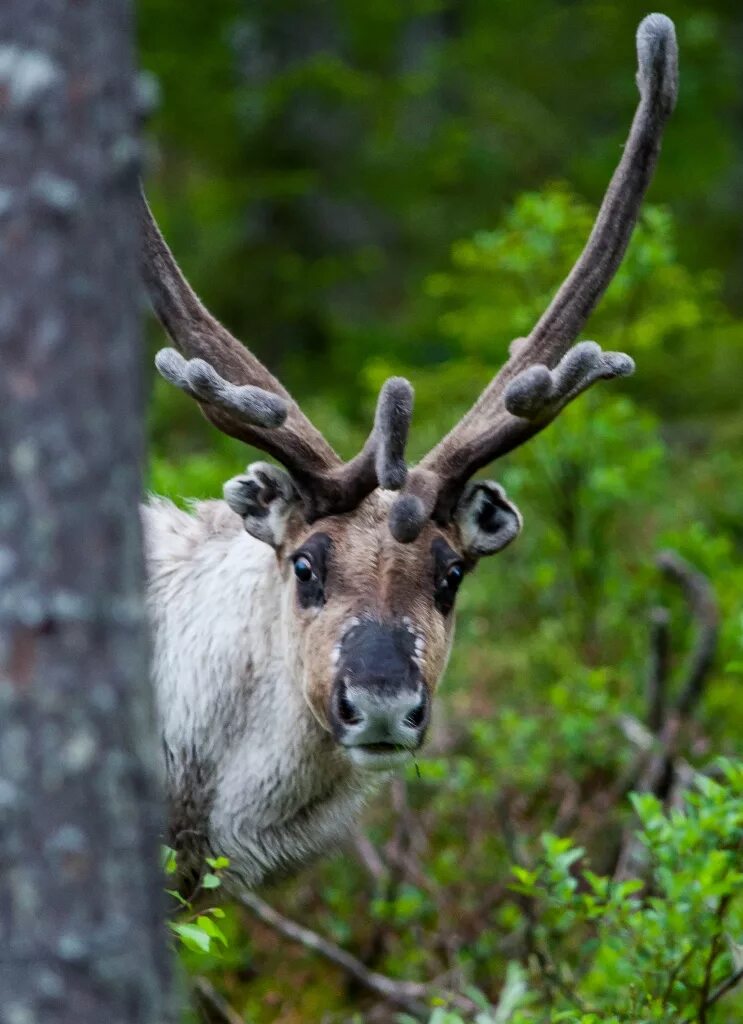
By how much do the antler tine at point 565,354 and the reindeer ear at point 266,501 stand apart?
1.47 feet

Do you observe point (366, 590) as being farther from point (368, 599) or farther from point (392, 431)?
point (392, 431)

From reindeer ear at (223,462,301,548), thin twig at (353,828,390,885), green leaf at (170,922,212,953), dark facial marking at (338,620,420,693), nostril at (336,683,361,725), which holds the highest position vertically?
reindeer ear at (223,462,301,548)

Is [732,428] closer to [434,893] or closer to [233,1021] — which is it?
[434,893]

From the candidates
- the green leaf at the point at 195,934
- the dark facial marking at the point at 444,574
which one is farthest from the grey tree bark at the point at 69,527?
the dark facial marking at the point at 444,574

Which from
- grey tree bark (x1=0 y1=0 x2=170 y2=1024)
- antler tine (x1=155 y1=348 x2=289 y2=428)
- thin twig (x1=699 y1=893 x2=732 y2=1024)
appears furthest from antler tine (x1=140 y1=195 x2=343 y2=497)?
grey tree bark (x1=0 y1=0 x2=170 y2=1024)

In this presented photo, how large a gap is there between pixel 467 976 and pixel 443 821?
1283 mm

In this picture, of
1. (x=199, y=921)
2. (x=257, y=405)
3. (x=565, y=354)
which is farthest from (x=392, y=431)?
(x=199, y=921)

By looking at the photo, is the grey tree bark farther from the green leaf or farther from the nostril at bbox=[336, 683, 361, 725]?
the nostril at bbox=[336, 683, 361, 725]

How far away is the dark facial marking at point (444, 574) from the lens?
5.08 m

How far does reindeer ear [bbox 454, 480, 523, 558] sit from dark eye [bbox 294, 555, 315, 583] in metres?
0.64

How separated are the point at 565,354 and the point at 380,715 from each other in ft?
5.50

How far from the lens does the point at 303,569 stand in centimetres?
507

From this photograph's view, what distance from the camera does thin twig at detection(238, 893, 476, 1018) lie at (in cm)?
639

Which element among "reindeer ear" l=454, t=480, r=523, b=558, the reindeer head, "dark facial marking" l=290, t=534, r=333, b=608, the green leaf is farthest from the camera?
"reindeer ear" l=454, t=480, r=523, b=558
